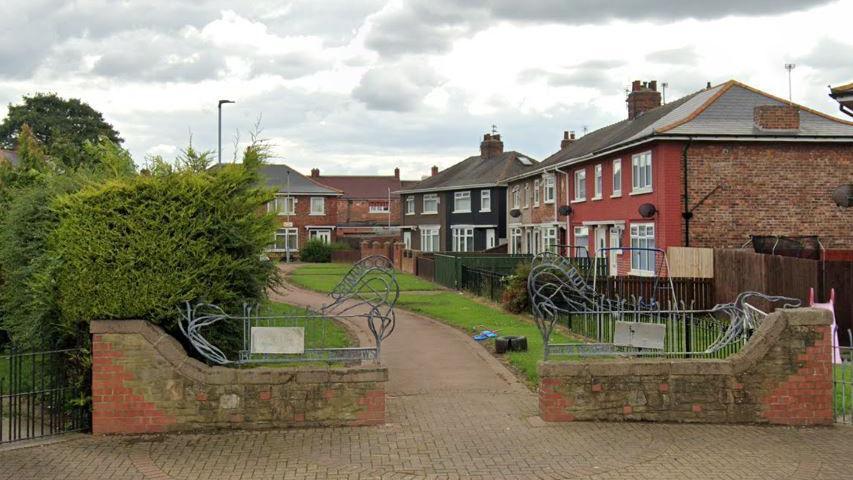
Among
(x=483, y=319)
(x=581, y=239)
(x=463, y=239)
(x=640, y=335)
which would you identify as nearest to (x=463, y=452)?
(x=640, y=335)

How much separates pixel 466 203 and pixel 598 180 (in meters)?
22.1

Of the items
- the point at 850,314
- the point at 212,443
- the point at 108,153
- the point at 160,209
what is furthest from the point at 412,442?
the point at 850,314

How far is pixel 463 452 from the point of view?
821cm

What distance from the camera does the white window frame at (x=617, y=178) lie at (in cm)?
2970

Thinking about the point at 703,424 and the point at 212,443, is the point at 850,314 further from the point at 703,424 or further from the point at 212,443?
the point at 212,443

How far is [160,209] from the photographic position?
9.32 m

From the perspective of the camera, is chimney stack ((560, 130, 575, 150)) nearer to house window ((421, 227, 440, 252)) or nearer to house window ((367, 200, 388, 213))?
house window ((421, 227, 440, 252))

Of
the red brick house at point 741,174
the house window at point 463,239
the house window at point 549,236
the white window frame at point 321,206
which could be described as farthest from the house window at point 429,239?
the red brick house at point 741,174

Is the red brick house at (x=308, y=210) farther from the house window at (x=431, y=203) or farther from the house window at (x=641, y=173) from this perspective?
the house window at (x=641, y=173)

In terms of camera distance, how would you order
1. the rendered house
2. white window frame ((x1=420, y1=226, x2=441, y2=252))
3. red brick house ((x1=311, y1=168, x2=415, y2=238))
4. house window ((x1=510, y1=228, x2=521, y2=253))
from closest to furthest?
house window ((x1=510, y1=228, x2=521, y2=253)) → the rendered house → white window frame ((x1=420, y1=226, x2=441, y2=252)) → red brick house ((x1=311, y1=168, x2=415, y2=238))

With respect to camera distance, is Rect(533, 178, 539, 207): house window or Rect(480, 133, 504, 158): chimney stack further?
Rect(480, 133, 504, 158): chimney stack

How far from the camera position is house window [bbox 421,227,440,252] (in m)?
57.2

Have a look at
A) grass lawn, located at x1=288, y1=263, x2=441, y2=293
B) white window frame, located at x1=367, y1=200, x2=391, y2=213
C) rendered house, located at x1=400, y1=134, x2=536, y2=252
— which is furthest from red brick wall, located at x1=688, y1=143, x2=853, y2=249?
white window frame, located at x1=367, y1=200, x2=391, y2=213

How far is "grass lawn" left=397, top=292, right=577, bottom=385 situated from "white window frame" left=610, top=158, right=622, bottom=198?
6.99 meters
